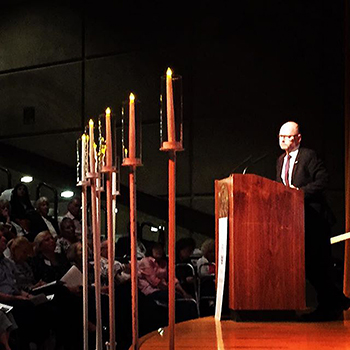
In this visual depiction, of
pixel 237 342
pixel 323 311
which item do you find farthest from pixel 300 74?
pixel 237 342

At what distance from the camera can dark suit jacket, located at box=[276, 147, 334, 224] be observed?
8.82 feet

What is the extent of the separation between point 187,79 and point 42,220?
1471 mm

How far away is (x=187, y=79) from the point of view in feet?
16.7

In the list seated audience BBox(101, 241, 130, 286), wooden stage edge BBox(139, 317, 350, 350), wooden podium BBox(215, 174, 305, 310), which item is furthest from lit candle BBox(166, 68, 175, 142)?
seated audience BBox(101, 241, 130, 286)

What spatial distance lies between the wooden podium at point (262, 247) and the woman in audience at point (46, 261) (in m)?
2.36

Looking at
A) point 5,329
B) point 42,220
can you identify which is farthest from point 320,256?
point 42,220

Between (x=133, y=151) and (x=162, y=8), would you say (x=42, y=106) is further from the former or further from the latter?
(x=133, y=151)

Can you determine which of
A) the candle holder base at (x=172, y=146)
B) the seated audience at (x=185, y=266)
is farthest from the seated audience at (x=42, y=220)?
the candle holder base at (x=172, y=146)

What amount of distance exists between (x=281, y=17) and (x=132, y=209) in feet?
11.5

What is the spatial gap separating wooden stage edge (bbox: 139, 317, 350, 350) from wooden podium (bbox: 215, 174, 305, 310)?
96 millimetres

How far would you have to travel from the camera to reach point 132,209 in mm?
1581

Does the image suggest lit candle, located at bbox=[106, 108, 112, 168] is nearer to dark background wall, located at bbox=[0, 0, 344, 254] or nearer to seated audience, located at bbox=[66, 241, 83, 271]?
dark background wall, located at bbox=[0, 0, 344, 254]

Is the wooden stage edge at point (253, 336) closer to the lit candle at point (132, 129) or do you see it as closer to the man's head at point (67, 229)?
the lit candle at point (132, 129)

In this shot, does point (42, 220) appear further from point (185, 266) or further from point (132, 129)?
point (132, 129)
